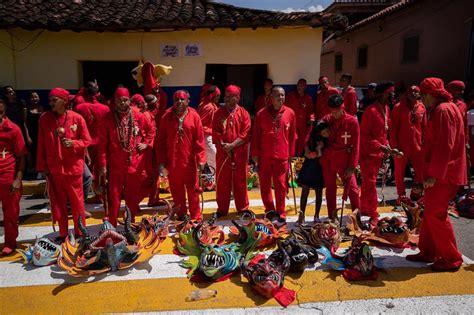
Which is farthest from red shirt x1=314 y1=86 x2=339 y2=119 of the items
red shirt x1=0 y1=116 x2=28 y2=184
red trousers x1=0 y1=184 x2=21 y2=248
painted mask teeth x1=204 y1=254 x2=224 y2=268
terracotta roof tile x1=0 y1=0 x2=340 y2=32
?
red trousers x1=0 y1=184 x2=21 y2=248

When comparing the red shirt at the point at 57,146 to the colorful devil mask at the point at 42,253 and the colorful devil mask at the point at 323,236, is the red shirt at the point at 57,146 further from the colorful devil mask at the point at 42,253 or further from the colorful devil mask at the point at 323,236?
the colorful devil mask at the point at 323,236

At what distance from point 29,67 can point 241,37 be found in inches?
208

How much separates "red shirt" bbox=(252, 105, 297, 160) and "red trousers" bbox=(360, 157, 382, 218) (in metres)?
1.11

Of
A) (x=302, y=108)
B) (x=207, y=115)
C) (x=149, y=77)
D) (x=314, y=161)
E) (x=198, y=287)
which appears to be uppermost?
(x=149, y=77)

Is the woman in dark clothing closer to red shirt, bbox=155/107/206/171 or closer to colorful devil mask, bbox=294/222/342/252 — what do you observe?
colorful devil mask, bbox=294/222/342/252

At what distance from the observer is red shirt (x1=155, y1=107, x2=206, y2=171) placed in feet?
17.9

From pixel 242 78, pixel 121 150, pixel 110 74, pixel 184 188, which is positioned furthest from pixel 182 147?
pixel 242 78

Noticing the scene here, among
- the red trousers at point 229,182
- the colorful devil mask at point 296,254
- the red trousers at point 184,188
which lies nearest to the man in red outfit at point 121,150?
the red trousers at point 184,188

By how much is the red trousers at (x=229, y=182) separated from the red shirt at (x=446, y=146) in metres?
2.73

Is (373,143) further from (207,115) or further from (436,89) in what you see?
(207,115)

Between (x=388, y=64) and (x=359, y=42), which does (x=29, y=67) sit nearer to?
(x=388, y=64)

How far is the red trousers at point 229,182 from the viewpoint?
597cm

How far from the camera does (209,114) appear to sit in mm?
7746

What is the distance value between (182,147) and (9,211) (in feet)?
7.58
